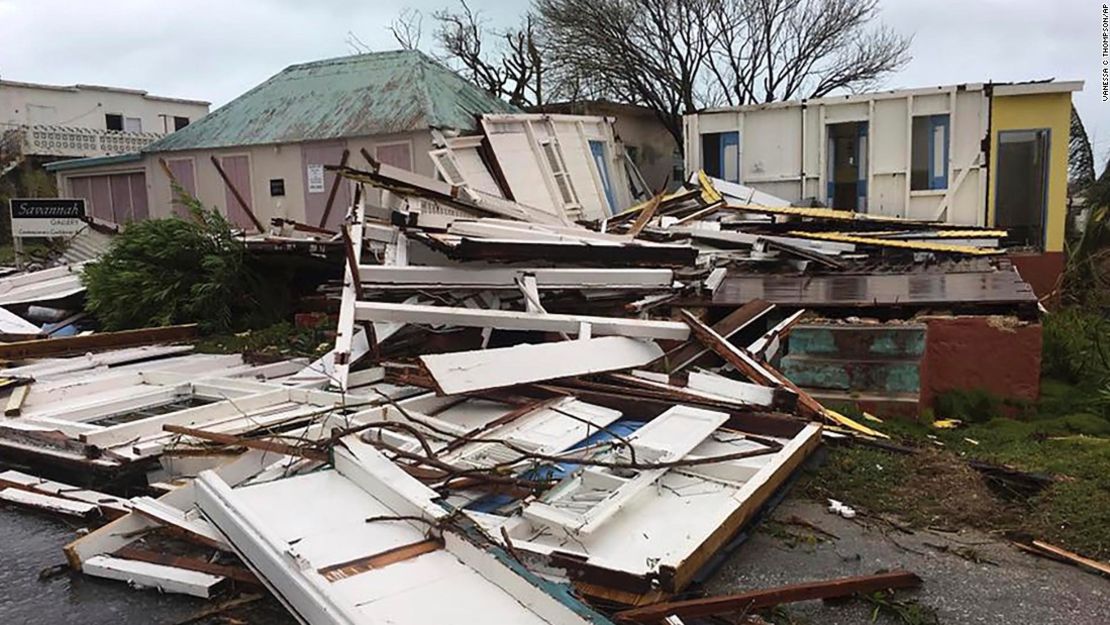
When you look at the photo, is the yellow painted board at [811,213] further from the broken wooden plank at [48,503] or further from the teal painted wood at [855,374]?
the broken wooden plank at [48,503]

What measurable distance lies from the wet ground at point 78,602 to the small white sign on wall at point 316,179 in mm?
13360

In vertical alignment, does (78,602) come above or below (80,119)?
below

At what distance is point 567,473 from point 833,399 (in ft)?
7.85

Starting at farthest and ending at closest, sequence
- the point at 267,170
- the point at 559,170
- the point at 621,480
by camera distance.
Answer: the point at 267,170, the point at 559,170, the point at 621,480

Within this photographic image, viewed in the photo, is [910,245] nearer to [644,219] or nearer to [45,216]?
[644,219]

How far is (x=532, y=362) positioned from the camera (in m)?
5.02

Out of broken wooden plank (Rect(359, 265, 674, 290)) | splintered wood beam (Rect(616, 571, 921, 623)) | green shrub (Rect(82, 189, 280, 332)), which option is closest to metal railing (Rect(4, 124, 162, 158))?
green shrub (Rect(82, 189, 280, 332))

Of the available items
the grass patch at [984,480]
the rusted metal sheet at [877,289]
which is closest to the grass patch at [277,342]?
the rusted metal sheet at [877,289]

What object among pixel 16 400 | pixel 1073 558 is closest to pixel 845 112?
pixel 1073 558

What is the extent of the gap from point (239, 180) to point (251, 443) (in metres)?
14.7

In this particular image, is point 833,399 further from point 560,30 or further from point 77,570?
point 560,30

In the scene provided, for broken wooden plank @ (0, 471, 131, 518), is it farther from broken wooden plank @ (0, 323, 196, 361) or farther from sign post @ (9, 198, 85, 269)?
sign post @ (9, 198, 85, 269)

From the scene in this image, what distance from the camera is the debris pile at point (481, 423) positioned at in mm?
3035

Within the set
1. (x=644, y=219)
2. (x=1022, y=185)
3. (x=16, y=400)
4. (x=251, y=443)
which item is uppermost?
(x=1022, y=185)
